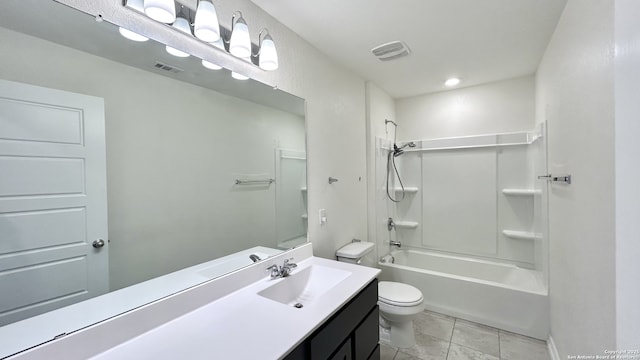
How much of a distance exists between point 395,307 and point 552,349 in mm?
1231

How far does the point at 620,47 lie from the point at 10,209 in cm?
202

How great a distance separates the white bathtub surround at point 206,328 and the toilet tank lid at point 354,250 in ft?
2.78

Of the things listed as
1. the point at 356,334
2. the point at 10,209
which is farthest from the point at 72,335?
the point at 356,334

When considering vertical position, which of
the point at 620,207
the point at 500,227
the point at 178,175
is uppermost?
the point at 178,175

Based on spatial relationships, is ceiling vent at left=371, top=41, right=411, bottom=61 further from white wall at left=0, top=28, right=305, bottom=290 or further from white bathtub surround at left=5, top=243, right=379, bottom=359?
white bathtub surround at left=5, top=243, right=379, bottom=359

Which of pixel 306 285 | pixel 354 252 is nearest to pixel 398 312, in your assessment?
pixel 354 252

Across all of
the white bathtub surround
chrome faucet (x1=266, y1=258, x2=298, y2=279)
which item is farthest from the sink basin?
the white bathtub surround

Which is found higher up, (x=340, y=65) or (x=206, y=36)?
(x=340, y=65)

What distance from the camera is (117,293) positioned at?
98 cm

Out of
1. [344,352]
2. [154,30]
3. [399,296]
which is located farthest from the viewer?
[399,296]

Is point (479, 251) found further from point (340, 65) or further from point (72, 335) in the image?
point (72, 335)

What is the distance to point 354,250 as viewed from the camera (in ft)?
7.50

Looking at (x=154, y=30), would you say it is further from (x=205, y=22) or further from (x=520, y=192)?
(x=520, y=192)

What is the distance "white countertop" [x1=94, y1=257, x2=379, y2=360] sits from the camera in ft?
2.81
